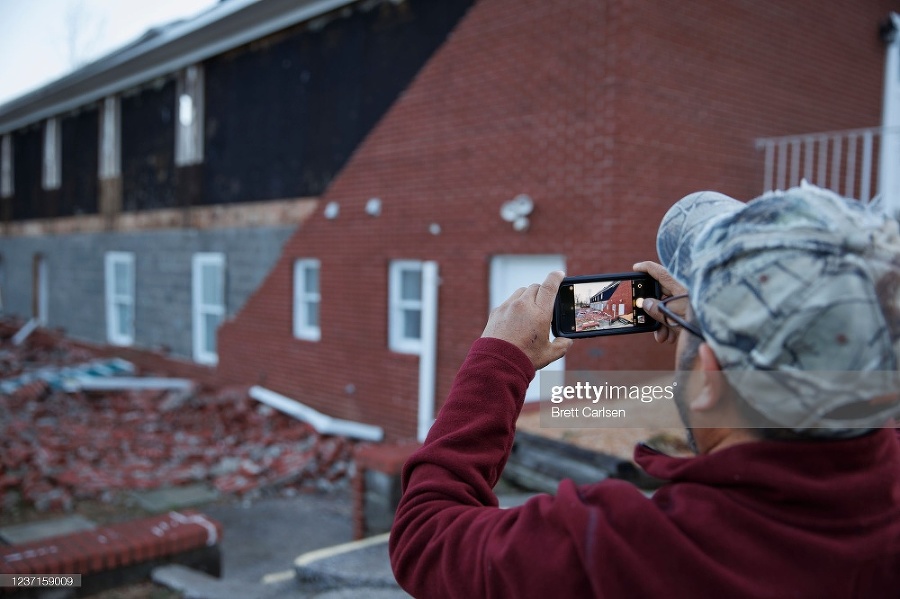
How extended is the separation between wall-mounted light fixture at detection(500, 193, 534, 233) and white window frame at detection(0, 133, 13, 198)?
17.9 meters

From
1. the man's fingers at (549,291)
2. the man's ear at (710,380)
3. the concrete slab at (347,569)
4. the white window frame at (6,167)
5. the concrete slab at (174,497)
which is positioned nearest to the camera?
the man's ear at (710,380)

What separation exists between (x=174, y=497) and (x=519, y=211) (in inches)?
182

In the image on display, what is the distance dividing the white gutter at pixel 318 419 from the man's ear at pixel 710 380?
8.11 m

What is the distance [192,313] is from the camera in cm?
1282

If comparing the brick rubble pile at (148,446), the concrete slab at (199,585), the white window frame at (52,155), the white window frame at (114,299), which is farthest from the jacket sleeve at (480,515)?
the white window frame at (52,155)

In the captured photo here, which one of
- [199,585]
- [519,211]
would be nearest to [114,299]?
[519,211]

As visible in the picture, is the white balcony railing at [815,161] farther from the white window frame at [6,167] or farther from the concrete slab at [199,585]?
the white window frame at [6,167]

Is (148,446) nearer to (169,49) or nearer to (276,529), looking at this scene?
(276,529)

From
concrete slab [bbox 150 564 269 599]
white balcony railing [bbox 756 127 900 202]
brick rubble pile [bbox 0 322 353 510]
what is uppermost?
white balcony railing [bbox 756 127 900 202]

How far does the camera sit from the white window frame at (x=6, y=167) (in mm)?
19969

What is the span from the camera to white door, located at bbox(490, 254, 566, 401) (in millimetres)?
7238

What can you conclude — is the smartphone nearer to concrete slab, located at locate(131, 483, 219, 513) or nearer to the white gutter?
concrete slab, located at locate(131, 483, 219, 513)

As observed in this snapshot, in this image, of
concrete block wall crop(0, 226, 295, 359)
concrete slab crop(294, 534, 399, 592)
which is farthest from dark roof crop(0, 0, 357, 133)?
concrete slab crop(294, 534, 399, 592)

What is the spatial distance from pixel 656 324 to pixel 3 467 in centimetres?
856
